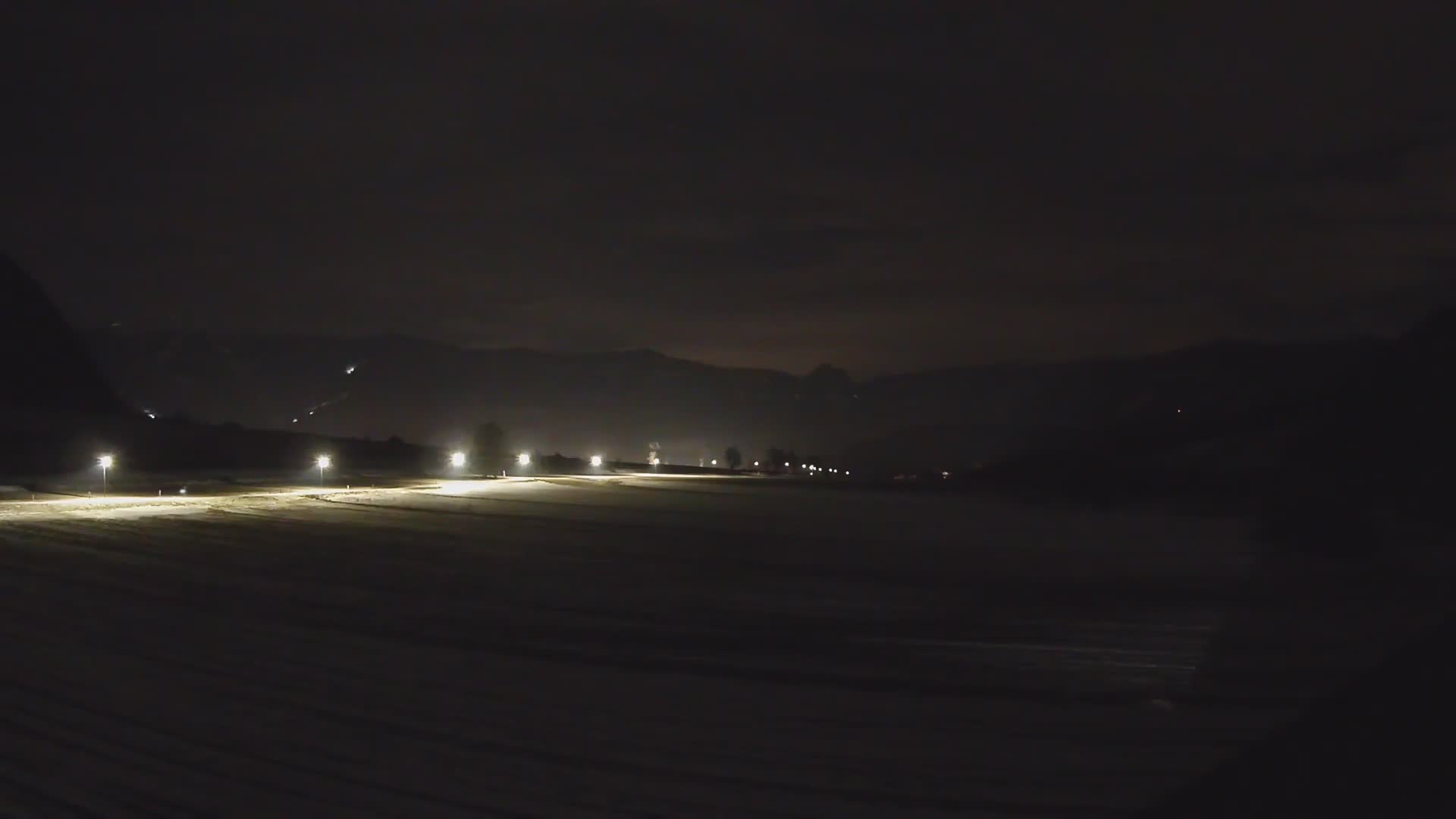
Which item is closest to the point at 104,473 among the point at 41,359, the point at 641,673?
the point at 641,673

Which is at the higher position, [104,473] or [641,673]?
[104,473]

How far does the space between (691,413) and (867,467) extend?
279ft

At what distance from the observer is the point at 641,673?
29.6ft

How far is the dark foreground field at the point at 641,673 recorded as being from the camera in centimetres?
604

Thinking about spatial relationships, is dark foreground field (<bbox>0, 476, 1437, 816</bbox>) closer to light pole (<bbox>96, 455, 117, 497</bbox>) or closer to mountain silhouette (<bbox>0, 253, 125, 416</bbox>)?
light pole (<bbox>96, 455, 117, 497</bbox>)

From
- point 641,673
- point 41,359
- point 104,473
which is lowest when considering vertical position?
point 641,673

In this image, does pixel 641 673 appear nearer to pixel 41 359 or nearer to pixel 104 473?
pixel 104 473

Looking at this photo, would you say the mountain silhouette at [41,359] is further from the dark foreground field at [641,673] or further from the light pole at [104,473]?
the dark foreground field at [641,673]

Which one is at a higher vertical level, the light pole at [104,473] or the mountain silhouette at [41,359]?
the mountain silhouette at [41,359]

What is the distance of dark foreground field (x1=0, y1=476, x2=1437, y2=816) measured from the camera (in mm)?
6039

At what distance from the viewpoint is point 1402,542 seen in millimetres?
14305

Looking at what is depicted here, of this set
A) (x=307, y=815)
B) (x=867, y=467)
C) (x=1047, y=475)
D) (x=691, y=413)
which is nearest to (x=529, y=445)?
(x=867, y=467)

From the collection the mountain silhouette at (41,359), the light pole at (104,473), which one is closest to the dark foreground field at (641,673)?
the light pole at (104,473)

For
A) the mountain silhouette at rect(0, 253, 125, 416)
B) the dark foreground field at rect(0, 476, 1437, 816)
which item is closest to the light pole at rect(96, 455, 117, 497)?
the dark foreground field at rect(0, 476, 1437, 816)
